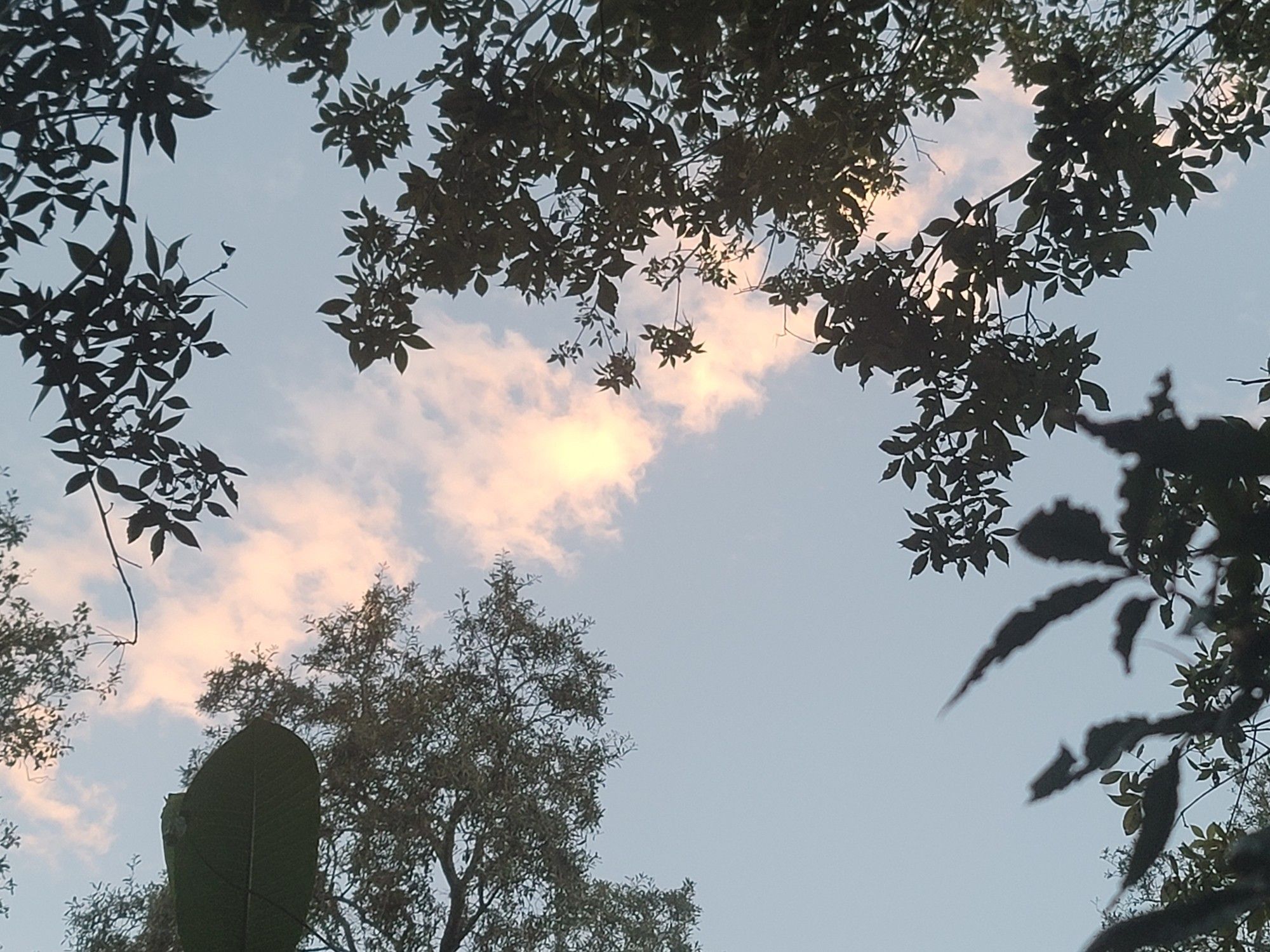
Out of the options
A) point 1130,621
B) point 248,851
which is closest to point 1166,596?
point 1130,621

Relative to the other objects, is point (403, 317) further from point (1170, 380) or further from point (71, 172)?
point (1170, 380)

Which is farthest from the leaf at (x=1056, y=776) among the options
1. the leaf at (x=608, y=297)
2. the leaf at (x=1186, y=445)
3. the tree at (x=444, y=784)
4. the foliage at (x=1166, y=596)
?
the tree at (x=444, y=784)

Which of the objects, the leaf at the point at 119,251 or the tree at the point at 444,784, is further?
the tree at the point at 444,784

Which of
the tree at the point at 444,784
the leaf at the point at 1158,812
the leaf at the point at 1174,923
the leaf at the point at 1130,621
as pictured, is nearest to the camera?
the leaf at the point at 1174,923

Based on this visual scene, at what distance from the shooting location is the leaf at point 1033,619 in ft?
2.31

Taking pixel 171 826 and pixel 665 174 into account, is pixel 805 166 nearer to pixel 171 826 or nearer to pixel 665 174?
pixel 665 174

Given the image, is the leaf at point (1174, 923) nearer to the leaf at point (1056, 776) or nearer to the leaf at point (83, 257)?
the leaf at point (1056, 776)

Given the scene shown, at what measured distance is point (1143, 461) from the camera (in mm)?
620

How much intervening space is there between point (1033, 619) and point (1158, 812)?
17 cm

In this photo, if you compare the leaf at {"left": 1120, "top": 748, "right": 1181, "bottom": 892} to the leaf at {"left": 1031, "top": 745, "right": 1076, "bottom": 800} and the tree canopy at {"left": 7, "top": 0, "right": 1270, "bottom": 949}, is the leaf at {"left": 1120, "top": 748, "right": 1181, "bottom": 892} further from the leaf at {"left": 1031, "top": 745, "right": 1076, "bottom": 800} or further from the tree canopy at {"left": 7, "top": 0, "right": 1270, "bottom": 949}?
the tree canopy at {"left": 7, "top": 0, "right": 1270, "bottom": 949}

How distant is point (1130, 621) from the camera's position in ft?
2.69

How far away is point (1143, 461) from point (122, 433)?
3.56 m

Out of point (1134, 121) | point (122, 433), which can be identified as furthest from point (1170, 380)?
point (1134, 121)

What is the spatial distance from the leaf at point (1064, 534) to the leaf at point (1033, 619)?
0.13ft
